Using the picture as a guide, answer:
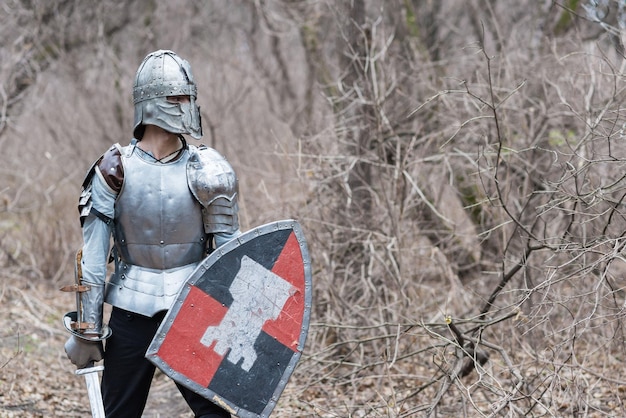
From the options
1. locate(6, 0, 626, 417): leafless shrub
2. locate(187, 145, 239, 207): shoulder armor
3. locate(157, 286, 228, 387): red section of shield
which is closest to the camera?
locate(157, 286, 228, 387): red section of shield

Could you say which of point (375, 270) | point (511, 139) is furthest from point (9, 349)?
point (511, 139)

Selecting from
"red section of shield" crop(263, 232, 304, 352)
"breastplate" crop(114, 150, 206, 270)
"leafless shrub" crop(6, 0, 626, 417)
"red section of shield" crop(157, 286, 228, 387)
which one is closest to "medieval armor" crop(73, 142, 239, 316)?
"breastplate" crop(114, 150, 206, 270)

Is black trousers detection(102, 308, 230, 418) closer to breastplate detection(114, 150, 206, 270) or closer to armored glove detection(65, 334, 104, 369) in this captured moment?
armored glove detection(65, 334, 104, 369)

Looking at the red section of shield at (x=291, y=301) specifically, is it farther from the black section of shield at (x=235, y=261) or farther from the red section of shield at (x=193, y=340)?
the red section of shield at (x=193, y=340)

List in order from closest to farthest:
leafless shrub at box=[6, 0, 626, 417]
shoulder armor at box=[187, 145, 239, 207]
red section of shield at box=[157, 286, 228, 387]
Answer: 1. red section of shield at box=[157, 286, 228, 387]
2. shoulder armor at box=[187, 145, 239, 207]
3. leafless shrub at box=[6, 0, 626, 417]

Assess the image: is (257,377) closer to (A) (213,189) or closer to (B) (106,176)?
(A) (213,189)

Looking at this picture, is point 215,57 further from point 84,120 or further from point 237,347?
point 237,347

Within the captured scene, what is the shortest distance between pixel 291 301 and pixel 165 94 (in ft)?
3.04

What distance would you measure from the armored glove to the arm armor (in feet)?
1.99

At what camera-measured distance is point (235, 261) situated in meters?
3.31

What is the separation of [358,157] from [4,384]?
255cm

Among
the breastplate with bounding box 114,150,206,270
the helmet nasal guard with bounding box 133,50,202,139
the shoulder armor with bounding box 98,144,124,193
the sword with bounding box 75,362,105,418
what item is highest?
the helmet nasal guard with bounding box 133,50,202,139

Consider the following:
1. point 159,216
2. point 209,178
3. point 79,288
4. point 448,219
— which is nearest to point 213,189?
point 209,178

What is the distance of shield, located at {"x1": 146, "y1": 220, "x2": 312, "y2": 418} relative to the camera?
3.22 m
